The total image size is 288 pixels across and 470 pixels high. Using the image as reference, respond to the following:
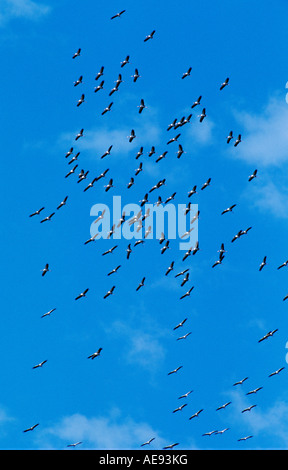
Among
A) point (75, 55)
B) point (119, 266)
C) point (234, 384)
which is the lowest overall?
point (234, 384)

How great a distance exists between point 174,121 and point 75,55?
51.7ft

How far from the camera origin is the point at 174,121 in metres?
144

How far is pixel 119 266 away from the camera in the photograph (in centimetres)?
14550
